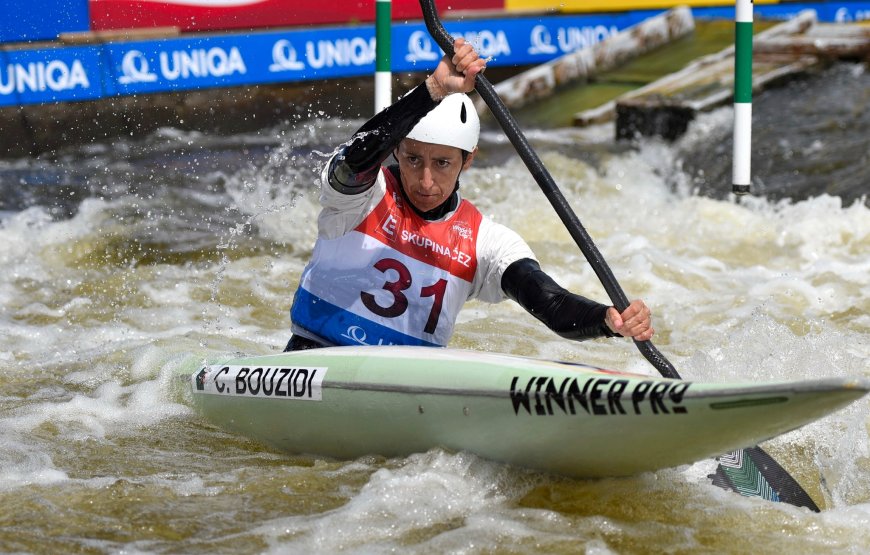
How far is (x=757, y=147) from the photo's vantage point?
8961 mm

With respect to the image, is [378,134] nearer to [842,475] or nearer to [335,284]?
[335,284]

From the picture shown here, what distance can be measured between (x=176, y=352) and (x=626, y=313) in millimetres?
2153

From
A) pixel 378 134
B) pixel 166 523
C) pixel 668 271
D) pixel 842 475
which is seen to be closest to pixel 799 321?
pixel 668 271

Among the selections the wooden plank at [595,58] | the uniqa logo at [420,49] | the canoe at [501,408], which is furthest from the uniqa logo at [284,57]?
the canoe at [501,408]

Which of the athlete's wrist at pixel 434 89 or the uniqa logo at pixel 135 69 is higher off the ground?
the uniqa logo at pixel 135 69

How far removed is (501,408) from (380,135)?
88 cm

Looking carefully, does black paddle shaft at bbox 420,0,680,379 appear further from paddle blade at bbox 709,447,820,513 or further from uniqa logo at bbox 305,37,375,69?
uniqa logo at bbox 305,37,375,69

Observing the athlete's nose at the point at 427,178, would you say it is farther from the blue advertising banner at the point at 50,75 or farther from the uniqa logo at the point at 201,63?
the uniqa logo at the point at 201,63

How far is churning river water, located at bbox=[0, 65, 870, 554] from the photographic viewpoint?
314 centimetres

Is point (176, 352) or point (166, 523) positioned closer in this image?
point (166, 523)

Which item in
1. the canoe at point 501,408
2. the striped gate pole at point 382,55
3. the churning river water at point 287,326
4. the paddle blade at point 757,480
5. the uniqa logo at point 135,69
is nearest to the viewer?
the canoe at point 501,408

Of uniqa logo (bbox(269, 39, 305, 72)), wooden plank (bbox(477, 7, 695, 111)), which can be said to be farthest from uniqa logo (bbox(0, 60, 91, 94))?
wooden plank (bbox(477, 7, 695, 111))

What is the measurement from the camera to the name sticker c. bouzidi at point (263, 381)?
11.8ft

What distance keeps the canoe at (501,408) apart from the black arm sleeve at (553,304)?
0.20m
